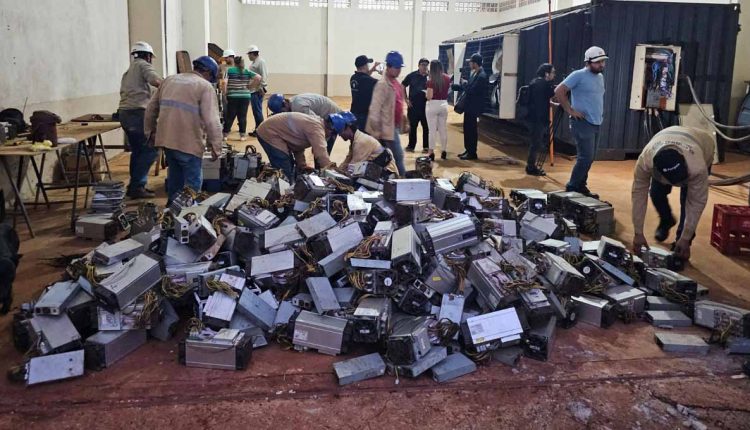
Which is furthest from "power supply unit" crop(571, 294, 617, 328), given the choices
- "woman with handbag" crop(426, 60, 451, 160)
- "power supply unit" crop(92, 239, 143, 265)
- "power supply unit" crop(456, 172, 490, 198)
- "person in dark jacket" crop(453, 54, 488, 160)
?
"person in dark jacket" crop(453, 54, 488, 160)

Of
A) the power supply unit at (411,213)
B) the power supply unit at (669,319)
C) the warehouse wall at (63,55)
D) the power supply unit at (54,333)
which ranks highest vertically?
the warehouse wall at (63,55)

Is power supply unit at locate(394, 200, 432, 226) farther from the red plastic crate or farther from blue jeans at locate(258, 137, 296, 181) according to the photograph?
the red plastic crate

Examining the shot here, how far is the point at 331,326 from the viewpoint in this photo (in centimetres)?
369

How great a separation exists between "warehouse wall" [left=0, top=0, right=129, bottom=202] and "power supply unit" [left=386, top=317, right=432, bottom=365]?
17.1ft

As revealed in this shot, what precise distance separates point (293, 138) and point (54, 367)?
3631 mm

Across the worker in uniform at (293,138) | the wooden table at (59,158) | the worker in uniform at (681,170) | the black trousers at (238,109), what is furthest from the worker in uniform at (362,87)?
the black trousers at (238,109)

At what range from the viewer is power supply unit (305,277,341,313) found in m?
3.97

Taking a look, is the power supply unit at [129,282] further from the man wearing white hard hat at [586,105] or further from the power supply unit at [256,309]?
the man wearing white hard hat at [586,105]

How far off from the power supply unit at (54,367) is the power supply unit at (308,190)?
2.21 meters

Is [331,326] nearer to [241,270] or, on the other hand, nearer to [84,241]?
[241,270]

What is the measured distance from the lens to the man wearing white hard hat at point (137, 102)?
24.0 feet

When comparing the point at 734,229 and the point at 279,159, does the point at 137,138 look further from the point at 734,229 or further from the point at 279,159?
the point at 734,229

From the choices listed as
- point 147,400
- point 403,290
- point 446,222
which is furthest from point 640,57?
point 147,400

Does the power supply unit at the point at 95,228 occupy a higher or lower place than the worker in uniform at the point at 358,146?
lower
